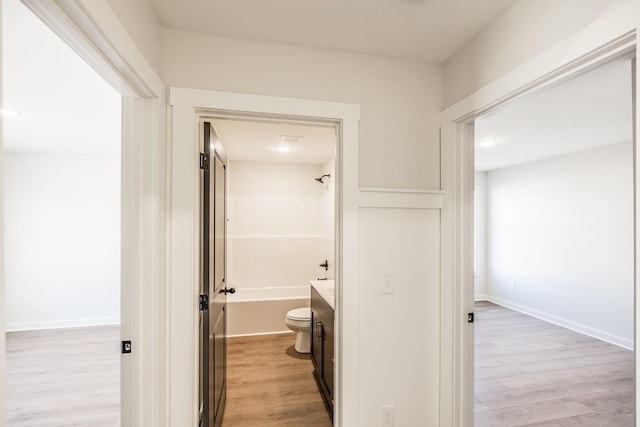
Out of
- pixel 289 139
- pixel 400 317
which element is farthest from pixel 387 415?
pixel 289 139

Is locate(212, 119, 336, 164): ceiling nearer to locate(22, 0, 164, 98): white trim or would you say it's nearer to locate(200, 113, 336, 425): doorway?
locate(200, 113, 336, 425): doorway

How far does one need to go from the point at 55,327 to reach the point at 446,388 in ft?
16.2

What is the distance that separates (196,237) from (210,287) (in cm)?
42

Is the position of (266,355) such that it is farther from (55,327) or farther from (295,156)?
(55,327)

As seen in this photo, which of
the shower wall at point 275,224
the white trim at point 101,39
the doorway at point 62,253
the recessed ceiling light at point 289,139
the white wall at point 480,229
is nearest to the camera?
the white trim at point 101,39

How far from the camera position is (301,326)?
3469 mm

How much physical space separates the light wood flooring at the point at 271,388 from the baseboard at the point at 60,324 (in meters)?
2.00

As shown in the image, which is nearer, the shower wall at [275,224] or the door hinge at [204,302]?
the door hinge at [204,302]

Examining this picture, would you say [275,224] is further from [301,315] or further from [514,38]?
[514,38]

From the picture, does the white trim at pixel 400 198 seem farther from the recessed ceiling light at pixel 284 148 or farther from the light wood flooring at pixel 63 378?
the light wood flooring at pixel 63 378

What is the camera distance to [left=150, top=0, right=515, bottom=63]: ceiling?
1366 millimetres

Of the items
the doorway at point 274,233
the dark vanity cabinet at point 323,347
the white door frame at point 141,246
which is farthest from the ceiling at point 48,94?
the dark vanity cabinet at point 323,347

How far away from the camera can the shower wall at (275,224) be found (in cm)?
474

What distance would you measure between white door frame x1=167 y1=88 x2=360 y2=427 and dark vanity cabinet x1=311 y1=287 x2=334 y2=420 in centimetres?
63
